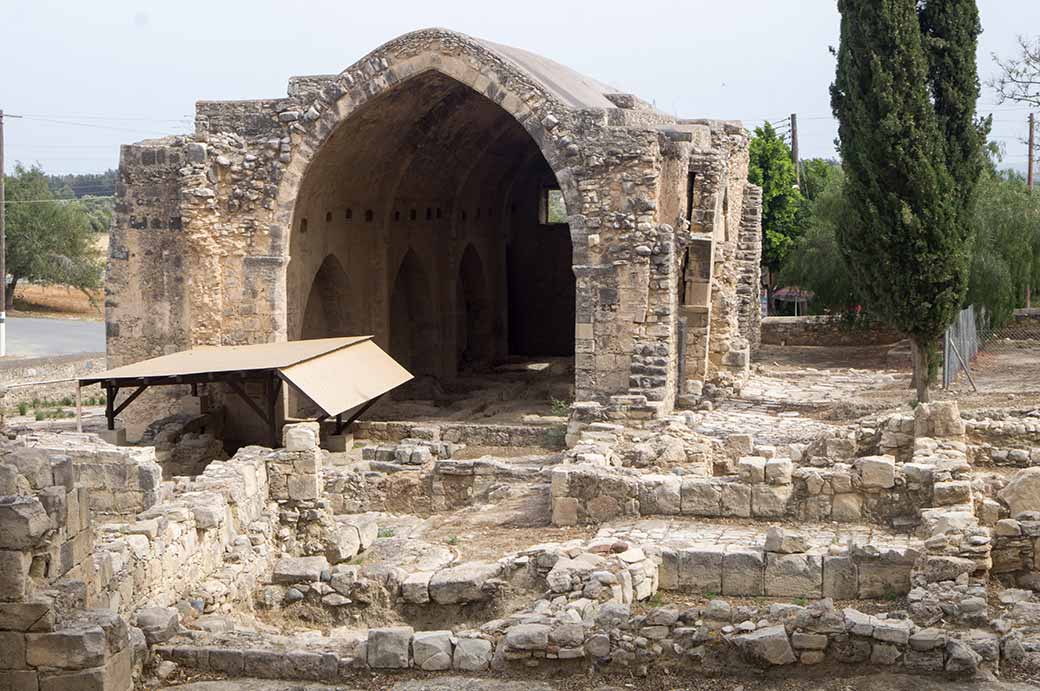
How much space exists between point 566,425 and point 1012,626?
8915 millimetres

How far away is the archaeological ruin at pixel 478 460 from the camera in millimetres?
8523

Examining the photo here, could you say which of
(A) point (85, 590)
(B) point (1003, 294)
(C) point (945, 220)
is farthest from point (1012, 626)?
(B) point (1003, 294)

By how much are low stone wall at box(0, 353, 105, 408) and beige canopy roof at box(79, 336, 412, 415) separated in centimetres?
523

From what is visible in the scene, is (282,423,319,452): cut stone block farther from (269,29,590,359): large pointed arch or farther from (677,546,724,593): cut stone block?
(269,29,590,359): large pointed arch

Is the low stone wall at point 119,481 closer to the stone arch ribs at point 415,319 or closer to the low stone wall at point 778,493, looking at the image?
the low stone wall at point 778,493

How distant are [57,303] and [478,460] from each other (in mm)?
32237

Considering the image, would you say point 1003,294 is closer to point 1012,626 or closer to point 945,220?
point 945,220

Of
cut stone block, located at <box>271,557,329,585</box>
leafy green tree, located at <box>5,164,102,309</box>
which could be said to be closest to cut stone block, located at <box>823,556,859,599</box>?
cut stone block, located at <box>271,557,329,585</box>

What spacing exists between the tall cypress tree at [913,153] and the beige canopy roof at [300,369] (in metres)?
6.77

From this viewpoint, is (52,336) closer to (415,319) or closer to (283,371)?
(415,319)

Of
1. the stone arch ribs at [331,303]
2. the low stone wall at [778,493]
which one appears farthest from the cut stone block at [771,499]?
the stone arch ribs at [331,303]

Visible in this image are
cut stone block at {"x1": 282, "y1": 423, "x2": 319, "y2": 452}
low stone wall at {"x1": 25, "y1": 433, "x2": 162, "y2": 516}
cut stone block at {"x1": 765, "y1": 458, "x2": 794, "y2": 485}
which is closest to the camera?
low stone wall at {"x1": 25, "y1": 433, "x2": 162, "y2": 516}

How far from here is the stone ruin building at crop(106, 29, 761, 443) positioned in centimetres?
1727

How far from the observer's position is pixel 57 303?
43.9 m
